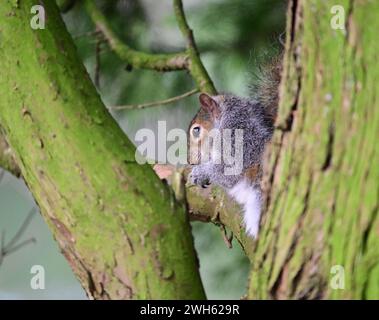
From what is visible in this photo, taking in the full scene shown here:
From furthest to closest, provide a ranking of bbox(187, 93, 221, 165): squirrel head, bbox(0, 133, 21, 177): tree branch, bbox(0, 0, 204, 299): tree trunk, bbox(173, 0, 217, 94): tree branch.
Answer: bbox(187, 93, 221, 165): squirrel head
bbox(173, 0, 217, 94): tree branch
bbox(0, 133, 21, 177): tree branch
bbox(0, 0, 204, 299): tree trunk

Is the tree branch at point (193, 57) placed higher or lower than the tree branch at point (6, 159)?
higher

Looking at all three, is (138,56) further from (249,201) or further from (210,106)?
(249,201)

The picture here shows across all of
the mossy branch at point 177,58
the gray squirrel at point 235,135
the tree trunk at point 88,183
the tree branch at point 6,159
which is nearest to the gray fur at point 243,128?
the gray squirrel at point 235,135

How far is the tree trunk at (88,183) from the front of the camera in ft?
2.45

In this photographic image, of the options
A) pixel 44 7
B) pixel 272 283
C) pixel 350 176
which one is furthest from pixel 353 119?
pixel 44 7

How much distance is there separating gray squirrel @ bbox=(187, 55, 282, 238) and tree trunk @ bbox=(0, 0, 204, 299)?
2.16 ft

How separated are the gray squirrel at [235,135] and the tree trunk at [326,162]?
0.74 m

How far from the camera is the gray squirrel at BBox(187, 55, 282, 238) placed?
1514 millimetres

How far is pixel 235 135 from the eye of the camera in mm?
1639

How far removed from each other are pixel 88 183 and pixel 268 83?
2.73ft

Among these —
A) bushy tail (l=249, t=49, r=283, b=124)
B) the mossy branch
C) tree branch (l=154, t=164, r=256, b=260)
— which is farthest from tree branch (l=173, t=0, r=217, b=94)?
tree branch (l=154, t=164, r=256, b=260)

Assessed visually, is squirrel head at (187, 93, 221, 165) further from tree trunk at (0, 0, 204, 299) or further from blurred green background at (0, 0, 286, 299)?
tree trunk at (0, 0, 204, 299)

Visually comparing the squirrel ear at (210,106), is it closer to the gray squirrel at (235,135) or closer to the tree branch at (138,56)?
the gray squirrel at (235,135)
